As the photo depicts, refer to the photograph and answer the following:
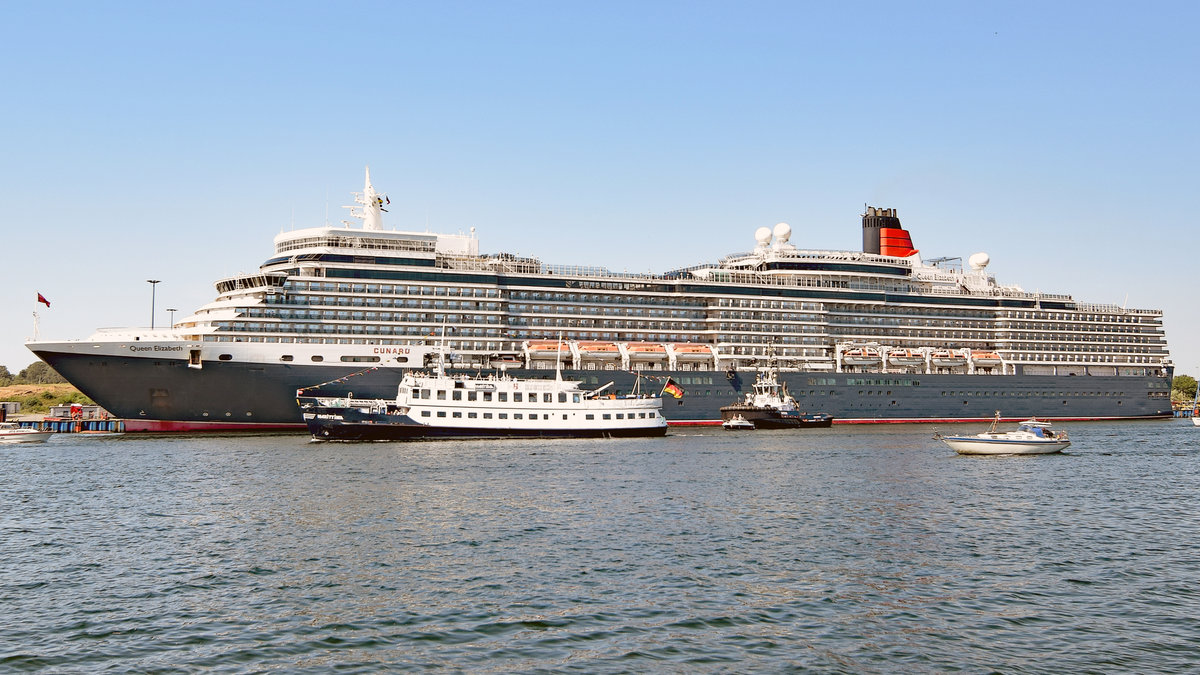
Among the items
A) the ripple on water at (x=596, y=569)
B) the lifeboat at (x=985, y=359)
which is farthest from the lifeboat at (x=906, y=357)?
the ripple on water at (x=596, y=569)

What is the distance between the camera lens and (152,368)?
75.2 metres

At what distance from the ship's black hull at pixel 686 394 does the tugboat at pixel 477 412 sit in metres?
2.89

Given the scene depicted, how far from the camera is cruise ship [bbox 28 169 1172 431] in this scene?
7694 centimetres

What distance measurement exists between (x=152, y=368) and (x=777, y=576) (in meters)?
61.3

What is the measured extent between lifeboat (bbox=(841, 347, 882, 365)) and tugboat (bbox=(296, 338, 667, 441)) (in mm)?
28399

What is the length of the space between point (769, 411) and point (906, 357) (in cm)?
2060

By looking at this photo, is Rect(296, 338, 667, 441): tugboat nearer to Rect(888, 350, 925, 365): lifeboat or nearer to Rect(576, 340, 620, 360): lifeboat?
Rect(576, 340, 620, 360): lifeboat

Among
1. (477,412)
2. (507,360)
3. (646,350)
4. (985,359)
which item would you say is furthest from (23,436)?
(985,359)

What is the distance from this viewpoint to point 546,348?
8888 cm

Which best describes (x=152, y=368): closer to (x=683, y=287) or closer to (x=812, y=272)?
(x=683, y=287)

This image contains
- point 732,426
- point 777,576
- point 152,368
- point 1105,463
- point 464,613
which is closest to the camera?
point 464,613

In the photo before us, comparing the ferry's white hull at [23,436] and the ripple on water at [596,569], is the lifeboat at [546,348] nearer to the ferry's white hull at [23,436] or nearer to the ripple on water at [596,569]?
the ripple on water at [596,569]

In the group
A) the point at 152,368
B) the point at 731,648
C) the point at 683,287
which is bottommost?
the point at 731,648

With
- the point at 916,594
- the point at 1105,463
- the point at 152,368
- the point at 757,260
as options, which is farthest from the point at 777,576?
the point at 757,260
